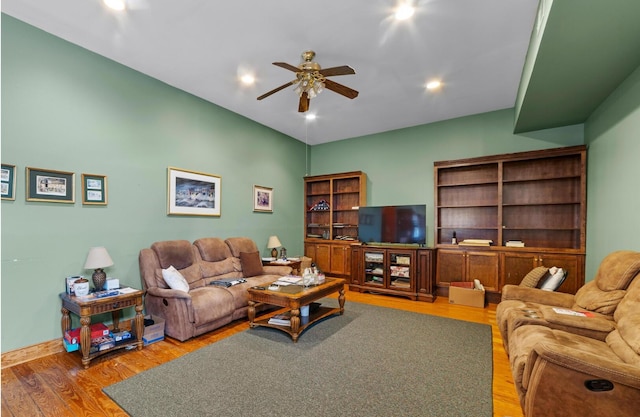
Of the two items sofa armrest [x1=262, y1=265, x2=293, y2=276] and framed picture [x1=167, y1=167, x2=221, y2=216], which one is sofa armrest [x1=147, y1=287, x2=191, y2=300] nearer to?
framed picture [x1=167, y1=167, x2=221, y2=216]

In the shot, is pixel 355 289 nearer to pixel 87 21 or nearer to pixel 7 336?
pixel 7 336

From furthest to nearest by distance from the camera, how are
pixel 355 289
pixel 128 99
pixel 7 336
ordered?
pixel 355 289 < pixel 128 99 < pixel 7 336

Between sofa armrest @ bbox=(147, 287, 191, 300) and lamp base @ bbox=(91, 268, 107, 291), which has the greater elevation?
lamp base @ bbox=(91, 268, 107, 291)

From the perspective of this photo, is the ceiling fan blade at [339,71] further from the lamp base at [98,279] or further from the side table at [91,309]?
the lamp base at [98,279]

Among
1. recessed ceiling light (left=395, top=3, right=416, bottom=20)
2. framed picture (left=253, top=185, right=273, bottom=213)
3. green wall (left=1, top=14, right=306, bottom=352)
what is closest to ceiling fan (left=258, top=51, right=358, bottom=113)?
recessed ceiling light (left=395, top=3, right=416, bottom=20)

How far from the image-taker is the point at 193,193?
4.13m

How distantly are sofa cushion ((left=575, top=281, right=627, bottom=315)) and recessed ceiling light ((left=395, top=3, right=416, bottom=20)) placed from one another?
2.86 meters

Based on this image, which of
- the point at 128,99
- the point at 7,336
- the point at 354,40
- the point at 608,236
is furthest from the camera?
the point at 128,99

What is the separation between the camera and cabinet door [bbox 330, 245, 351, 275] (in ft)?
18.5

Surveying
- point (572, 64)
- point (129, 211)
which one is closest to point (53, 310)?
point (129, 211)

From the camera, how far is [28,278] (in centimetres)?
261

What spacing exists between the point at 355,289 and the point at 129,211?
3800 mm

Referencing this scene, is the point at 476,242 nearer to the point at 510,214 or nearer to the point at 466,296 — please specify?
the point at 510,214

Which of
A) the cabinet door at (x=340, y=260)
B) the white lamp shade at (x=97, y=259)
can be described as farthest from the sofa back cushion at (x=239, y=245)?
the cabinet door at (x=340, y=260)
